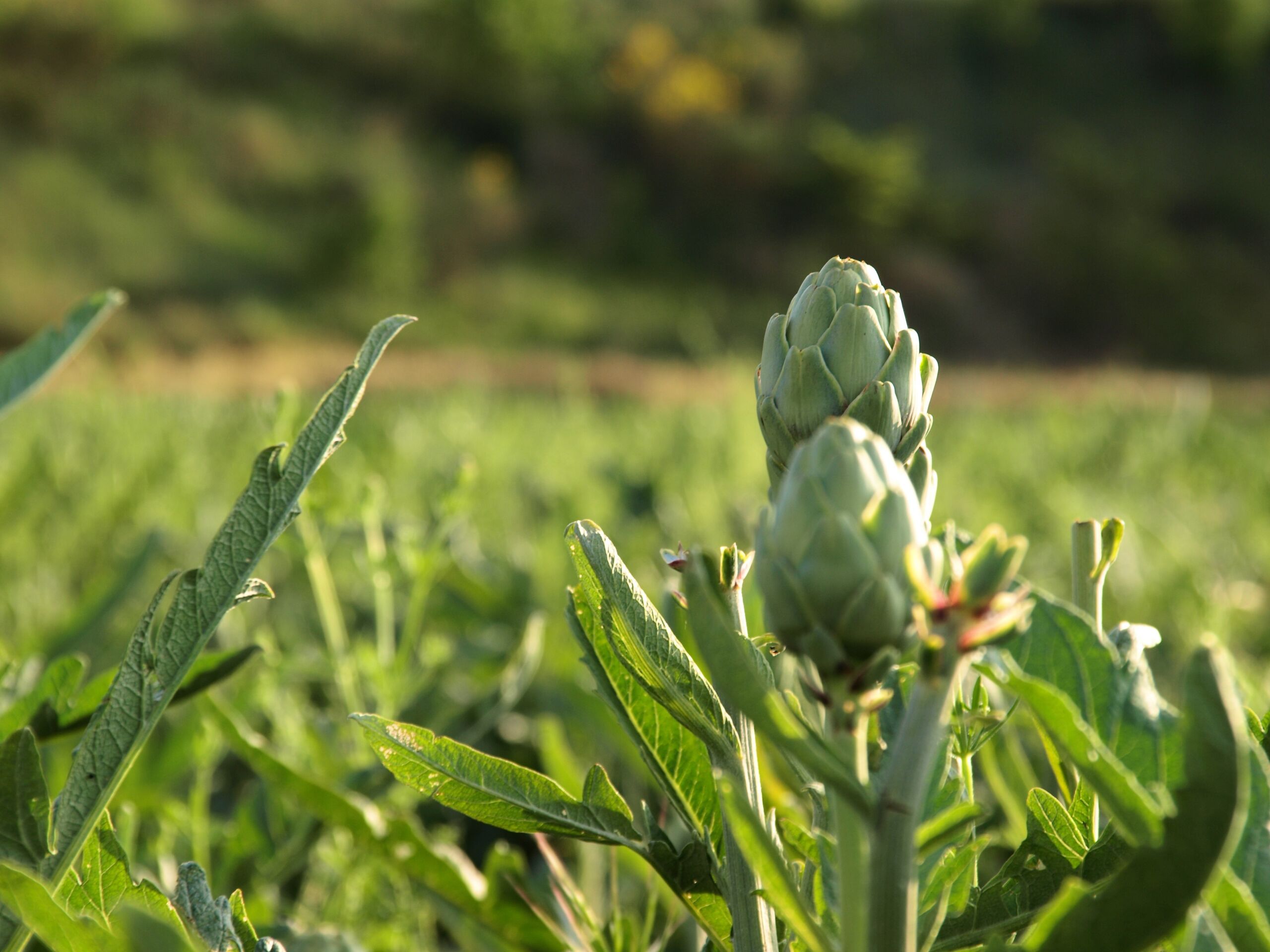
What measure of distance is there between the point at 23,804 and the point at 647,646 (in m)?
0.19

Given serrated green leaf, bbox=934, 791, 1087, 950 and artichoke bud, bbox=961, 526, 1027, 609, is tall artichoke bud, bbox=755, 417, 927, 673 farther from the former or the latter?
serrated green leaf, bbox=934, 791, 1087, 950

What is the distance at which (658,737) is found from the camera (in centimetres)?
33

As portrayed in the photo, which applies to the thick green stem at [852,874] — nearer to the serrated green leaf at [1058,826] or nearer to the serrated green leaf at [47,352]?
the serrated green leaf at [1058,826]

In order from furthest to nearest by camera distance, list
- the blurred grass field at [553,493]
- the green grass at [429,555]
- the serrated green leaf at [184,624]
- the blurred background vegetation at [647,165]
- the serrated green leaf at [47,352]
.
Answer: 1. the blurred background vegetation at [647,165]
2. the blurred grass field at [553,493]
3. the green grass at [429,555]
4. the serrated green leaf at [47,352]
5. the serrated green leaf at [184,624]

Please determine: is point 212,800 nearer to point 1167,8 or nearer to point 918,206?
point 918,206

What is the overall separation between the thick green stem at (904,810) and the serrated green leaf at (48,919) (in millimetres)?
187

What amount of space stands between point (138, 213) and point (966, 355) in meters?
13.8

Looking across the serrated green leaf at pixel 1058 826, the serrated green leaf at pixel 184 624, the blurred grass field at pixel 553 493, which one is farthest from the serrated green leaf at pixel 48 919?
the blurred grass field at pixel 553 493

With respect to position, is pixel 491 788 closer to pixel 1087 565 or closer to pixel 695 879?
pixel 695 879

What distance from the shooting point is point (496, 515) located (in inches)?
68.4

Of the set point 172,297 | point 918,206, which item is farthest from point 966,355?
point 172,297

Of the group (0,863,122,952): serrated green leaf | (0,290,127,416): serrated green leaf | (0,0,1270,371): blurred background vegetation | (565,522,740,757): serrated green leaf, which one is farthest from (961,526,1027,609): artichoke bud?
(0,0,1270,371): blurred background vegetation

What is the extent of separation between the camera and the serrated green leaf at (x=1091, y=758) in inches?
8.0

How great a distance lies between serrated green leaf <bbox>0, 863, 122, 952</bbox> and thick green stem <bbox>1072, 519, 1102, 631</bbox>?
0.28 m
